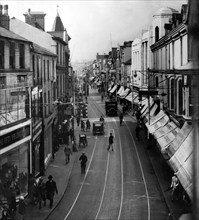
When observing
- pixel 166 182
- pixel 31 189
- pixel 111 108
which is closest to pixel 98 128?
pixel 111 108

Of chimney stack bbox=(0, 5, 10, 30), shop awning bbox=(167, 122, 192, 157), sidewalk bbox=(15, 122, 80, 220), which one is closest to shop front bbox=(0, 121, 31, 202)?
sidewalk bbox=(15, 122, 80, 220)

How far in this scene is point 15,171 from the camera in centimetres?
1645

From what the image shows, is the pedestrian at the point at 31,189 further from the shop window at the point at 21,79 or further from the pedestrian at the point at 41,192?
the shop window at the point at 21,79

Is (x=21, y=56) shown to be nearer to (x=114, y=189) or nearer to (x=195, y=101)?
(x=114, y=189)

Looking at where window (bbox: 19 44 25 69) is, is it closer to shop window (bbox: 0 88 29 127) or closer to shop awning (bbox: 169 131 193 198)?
shop window (bbox: 0 88 29 127)

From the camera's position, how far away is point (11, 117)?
16.5 m

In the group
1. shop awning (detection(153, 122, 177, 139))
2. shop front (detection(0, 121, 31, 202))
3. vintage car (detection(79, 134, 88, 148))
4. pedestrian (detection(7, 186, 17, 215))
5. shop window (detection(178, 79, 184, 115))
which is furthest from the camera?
vintage car (detection(79, 134, 88, 148))

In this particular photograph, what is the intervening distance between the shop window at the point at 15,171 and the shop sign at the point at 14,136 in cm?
37

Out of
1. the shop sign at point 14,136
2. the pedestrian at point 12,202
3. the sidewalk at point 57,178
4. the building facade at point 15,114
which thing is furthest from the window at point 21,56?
the pedestrian at point 12,202

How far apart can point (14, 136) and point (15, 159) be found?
0.97 metres

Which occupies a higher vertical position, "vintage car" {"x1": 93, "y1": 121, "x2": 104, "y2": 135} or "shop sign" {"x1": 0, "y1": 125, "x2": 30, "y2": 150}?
"shop sign" {"x1": 0, "y1": 125, "x2": 30, "y2": 150}

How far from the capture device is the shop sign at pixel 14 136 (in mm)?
14781

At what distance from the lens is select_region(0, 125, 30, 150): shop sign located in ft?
48.5

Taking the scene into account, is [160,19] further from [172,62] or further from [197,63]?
[197,63]
